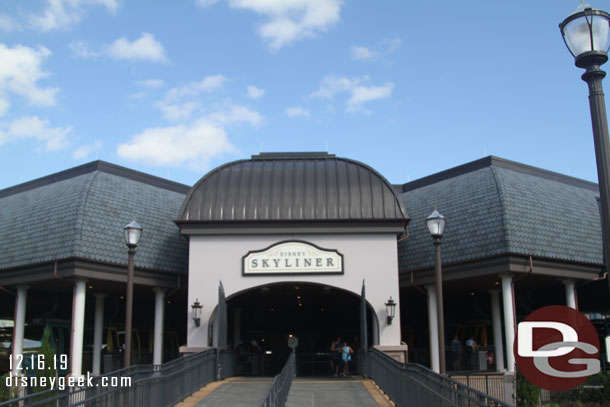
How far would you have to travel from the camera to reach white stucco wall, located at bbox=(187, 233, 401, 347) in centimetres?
2550

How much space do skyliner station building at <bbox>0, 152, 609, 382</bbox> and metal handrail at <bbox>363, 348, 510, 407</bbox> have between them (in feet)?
21.6

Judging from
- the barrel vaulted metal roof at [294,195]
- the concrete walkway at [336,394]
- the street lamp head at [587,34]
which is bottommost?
the concrete walkway at [336,394]

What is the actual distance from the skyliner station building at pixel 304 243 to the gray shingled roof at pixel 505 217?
0.21 feet

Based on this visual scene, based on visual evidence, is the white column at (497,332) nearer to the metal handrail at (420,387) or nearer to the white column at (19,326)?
the metal handrail at (420,387)

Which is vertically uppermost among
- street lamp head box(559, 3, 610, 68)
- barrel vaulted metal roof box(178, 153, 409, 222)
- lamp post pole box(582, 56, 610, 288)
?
barrel vaulted metal roof box(178, 153, 409, 222)

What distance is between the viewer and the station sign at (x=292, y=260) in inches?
1009

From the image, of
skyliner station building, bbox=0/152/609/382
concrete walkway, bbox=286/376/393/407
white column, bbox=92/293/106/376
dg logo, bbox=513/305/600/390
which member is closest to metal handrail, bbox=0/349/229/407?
concrete walkway, bbox=286/376/393/407

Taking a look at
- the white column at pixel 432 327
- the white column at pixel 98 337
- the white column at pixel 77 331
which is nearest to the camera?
the white column at pixel 77 331

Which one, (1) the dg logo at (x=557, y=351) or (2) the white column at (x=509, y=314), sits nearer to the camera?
(1) the dg logo at (x=557, y=351)

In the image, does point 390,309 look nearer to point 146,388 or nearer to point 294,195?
point 294,195

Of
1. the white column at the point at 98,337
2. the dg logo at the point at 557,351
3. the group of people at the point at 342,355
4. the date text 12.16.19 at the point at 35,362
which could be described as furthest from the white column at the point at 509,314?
the white column at the point at 98,337

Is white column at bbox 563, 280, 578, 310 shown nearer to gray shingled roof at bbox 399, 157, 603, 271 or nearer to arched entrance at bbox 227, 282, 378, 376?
gray shingled roof at bbox 399, 157, 603, 271

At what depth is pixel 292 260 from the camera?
25.8 metres

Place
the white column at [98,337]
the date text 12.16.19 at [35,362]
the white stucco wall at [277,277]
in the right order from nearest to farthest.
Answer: the date text 12.16.19 at [35,362], the white stucco wall at [277,277], the white column at [98,337]
